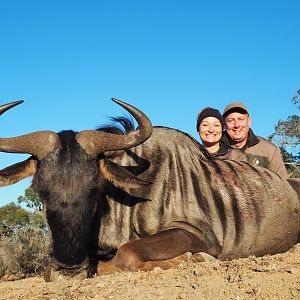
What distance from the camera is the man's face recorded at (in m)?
8.36

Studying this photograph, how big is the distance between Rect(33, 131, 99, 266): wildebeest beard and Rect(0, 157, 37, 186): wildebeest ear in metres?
0.29

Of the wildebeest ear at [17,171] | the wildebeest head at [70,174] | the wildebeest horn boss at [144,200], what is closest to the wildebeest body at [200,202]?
the wildebeest horn boss at [144,200]

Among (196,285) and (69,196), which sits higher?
(69,196)

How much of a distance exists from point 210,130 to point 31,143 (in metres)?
3.27

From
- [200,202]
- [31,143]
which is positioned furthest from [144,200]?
[31,143]

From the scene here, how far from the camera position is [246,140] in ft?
27.8

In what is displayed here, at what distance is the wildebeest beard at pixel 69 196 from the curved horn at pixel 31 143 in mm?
104

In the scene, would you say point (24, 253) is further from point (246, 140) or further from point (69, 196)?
point (69, 196)

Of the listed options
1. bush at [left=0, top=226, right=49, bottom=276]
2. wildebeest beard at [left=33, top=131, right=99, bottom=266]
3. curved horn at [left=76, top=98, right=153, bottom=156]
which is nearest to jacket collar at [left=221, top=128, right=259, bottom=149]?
curved horn at [left=76, top=98, right=153, bottom=156]

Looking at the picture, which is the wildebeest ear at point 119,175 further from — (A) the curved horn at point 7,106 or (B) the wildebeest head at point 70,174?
(A) the curved horn at point 7,106

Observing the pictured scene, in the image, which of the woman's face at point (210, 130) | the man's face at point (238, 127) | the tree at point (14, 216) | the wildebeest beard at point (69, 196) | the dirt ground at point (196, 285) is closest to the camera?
the dirt ground at point (196, 285)

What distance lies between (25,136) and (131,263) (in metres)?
1.62

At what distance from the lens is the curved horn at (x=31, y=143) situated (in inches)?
196

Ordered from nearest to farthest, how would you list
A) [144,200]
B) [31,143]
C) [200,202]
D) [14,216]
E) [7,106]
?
→ 1. [31,143]
2. [7,106]
3. [144,200]
4. [200,202]
5. [14,216]
